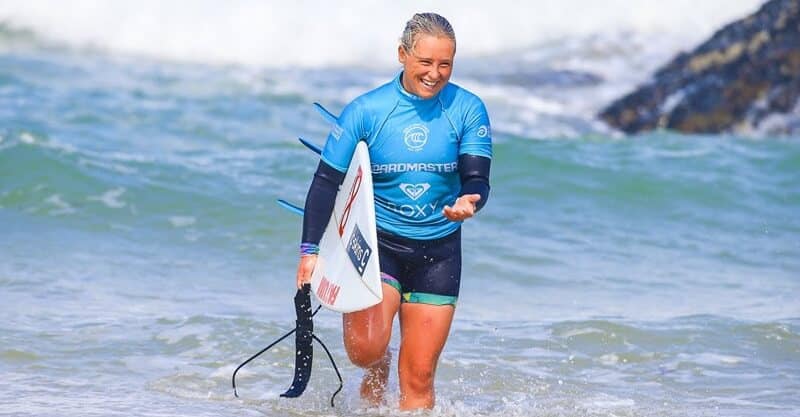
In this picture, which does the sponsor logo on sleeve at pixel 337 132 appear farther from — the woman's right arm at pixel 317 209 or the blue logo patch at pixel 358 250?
the blue logo patch at pixel 358 250

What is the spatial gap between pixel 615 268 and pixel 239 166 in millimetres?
4682

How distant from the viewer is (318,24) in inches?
1071

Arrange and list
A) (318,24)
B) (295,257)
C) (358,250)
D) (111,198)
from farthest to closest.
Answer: (318,24)
(111,198)
(295,257)
(358,250)

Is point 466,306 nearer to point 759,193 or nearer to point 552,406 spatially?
point 552,406

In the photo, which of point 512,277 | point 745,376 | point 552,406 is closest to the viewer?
point 552,406

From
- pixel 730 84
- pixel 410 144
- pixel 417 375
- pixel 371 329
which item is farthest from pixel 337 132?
pixel 730 84

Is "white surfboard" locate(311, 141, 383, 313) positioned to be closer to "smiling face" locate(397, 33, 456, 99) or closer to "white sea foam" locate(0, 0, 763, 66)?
"smiling face" locate(397, 33, 456, 99)

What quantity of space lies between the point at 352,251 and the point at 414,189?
13.8 inches

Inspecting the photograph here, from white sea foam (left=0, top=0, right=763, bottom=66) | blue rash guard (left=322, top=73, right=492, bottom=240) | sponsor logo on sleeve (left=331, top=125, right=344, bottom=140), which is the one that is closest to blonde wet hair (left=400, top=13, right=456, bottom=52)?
blue rash guard (left=322, top=73, right=492, bottom=240)

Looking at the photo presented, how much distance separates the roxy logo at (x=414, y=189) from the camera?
5.04m

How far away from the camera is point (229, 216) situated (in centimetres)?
1116

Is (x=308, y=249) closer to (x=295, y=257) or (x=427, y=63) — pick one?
(x=427, y=63)

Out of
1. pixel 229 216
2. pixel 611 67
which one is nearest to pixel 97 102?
pixel 229 216

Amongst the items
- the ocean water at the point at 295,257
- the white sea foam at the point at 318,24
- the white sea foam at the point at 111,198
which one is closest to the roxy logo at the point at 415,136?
→ the ocean water at the point at 295,257
